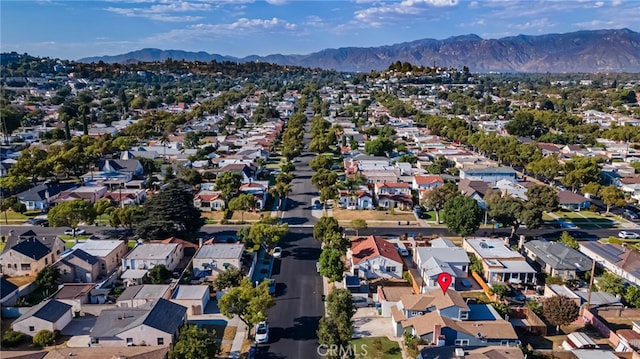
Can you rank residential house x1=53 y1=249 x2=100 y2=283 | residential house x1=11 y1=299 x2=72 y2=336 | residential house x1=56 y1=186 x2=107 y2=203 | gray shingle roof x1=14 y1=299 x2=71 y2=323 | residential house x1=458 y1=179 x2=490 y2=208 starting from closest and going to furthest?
residential house x1=11 y1=299 x2=72 y2=336 < gray shingle roof x1=14 y1=299 x2=71 y2=323 < residential house x1=53 y1=249 x2=100 y2=283 < residential house x1=56 y1=186 x2=107 y2=203 < residential house x1=458 y1=179 x2=490 y2=208

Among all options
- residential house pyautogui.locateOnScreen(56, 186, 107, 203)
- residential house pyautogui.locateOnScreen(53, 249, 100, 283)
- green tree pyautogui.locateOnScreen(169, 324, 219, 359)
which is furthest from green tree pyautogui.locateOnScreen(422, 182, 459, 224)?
residential house pyautogui.locateOnScreen(56, 186, 107, 203)

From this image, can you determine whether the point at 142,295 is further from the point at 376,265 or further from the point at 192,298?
the point at 376,265

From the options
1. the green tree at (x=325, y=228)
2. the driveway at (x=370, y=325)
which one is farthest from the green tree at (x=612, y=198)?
the driveway at (x=370, y=325)

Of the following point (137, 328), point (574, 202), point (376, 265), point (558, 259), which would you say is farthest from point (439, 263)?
point (574, 202)

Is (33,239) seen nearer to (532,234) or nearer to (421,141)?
(532,234)

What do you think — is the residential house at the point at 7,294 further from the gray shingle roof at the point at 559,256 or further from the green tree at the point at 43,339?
the gray shingle roof at the point at 559,256

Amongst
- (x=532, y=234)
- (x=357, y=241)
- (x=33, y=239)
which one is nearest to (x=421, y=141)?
(x=532, y=234)

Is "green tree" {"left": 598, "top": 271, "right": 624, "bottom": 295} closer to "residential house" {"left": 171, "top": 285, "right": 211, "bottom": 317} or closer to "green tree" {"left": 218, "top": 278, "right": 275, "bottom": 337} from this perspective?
"green tree" {"left": 218, "top": 278, "right": 275, "bottom": 337}
